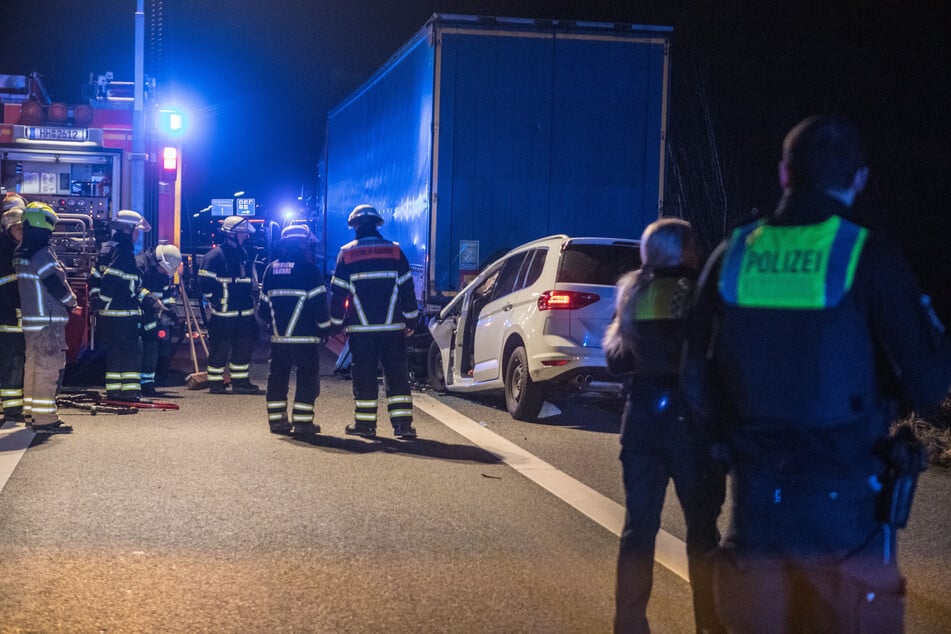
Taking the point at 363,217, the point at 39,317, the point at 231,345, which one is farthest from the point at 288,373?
the point at 231,345

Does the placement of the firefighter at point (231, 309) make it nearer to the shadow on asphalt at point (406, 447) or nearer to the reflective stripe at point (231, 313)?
the reflective stripe at point (231, 313)

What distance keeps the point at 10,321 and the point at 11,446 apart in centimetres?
139

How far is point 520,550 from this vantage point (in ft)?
20.5

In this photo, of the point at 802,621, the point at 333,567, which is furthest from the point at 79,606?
the point at 802,621

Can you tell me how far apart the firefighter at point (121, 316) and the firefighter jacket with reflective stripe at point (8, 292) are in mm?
1903

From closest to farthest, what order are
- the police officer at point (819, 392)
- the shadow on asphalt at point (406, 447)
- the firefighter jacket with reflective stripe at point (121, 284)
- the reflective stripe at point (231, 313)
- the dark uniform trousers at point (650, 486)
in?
the police officer at point (819, 392) → the dark uniform trousers at point (650, 486) → the shadow on asphalt at point (406, 447) → the firefighter jacket with reflective stripe at point (121, 284) → the reflective stripe at point (231, 313)

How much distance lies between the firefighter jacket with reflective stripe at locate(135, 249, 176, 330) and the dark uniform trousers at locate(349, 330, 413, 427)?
14.6ft

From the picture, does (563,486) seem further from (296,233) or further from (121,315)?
(121,315)

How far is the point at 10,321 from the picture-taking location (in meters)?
10.3

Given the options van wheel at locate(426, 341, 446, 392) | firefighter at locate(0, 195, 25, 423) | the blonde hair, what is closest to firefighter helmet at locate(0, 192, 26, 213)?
firefighter at locate(0, 195, 25, 423)

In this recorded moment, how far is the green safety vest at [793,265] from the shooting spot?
289 cm

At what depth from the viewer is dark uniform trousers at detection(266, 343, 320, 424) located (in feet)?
34.4

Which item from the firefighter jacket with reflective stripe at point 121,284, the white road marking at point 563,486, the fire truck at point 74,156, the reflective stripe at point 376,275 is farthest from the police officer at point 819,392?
the fire truck at point 74,156

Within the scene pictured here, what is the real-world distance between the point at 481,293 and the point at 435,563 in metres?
7.47
